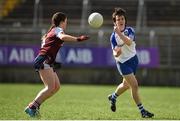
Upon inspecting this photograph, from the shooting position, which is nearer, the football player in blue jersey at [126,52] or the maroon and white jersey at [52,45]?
the maroon and white jersey at [52,45]

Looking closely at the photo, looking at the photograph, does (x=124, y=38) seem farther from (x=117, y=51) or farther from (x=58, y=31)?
(x=58, y=31)

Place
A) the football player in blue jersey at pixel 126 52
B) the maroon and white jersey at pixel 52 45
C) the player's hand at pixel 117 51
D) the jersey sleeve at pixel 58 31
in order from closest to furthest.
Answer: the jersey sleeve at pixel 58 31 → the maroon and white jersey at pixel 52 45 → the football player in blue jersey at pixel 126 52 → the player's hand at pixel 117 51

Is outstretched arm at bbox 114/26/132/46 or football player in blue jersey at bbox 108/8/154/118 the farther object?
football player in blue jersey at bbox 108/8/154/118

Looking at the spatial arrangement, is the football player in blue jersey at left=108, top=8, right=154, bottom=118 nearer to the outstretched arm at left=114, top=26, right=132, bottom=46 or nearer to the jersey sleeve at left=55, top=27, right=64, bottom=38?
the outstretched arm at left=114, top=26, right=132, bottom=46

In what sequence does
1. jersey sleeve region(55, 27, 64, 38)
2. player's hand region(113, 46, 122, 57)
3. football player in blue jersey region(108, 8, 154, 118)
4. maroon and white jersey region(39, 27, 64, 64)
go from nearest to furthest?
jersey sleeve region(55, 27, 64, 38) < maroon and white jersey region(39, 27, 64, 64) < football player in blue jersey region(108, 8, 154, 118) < player's hand region(113, 46, 122, 57)

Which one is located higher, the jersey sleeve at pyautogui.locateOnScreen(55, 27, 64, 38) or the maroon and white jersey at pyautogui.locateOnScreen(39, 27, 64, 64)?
the jersey sleeve at pyautogui.locateOnScreen(55, 27, 64, 38)

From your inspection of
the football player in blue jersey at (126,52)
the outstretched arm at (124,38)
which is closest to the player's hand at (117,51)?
the football player in blue jersey at (126,52)

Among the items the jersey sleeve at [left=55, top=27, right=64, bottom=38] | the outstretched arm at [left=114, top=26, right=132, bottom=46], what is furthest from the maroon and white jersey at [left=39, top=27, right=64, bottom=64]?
the outstretched arm at [left=114, top=26, right=132, bottom=46]

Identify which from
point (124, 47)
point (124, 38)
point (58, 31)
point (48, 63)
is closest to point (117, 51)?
point (124, 47)

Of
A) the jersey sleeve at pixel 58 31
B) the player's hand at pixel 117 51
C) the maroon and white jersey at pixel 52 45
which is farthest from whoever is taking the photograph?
the player's hand at pixel 117 51

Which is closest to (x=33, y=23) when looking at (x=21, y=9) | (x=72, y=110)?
(x=21, y=9)

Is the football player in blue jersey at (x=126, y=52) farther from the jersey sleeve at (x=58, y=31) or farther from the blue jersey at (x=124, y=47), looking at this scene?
the jersey sleeve at (x=58, y=31)

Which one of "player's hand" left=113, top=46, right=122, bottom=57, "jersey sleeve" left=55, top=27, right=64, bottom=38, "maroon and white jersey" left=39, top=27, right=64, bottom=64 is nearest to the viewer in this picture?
"jersey sleeve" left=55, top=27, right=64, bottom=38

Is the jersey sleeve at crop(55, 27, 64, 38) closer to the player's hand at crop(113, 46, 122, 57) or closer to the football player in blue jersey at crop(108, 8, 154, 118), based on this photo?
the football player in blue jersey at crop(108, 8, 154, 118)
